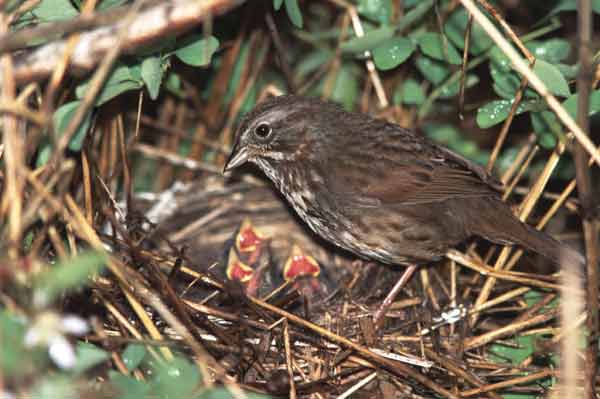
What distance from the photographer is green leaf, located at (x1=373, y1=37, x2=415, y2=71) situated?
14.3 feet

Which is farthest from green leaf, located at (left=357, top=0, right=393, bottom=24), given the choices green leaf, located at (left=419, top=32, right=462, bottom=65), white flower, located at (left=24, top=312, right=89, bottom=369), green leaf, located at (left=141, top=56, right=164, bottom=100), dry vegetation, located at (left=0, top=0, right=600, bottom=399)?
white flower, located at (left=24, top=312, right=89, bottom=369)

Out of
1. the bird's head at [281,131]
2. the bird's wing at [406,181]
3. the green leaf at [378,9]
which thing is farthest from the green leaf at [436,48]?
the bird's head at [281,131]

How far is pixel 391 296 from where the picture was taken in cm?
434

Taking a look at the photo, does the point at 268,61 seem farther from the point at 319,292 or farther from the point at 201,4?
the point at 201,4

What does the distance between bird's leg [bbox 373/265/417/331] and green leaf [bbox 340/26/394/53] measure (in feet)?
4.02

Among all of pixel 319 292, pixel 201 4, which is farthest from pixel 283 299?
pixel 201 4

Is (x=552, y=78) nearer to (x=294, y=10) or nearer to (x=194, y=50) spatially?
(x=294, y=10)

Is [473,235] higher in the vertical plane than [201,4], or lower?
lower

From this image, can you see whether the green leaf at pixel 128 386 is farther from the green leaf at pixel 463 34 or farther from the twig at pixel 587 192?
the green leaf at pixel 463 34

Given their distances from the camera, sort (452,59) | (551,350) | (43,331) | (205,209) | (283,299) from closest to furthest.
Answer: (43,331) → (551,350) → (283,299) → (452,59) → (205,209)

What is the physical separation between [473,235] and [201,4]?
2229 mm

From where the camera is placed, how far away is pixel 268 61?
535 cm

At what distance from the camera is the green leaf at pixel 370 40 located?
4406 mm

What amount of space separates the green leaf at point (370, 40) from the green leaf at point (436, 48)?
0.19 metres
